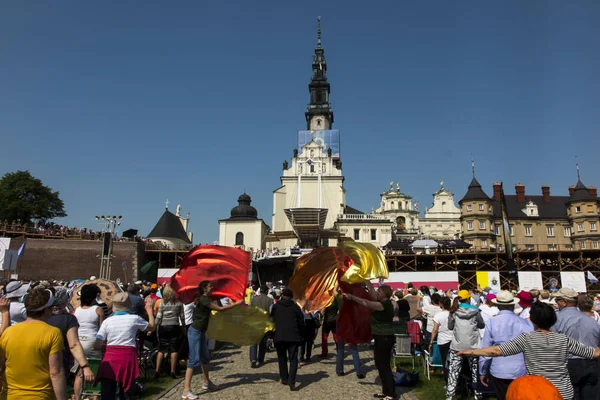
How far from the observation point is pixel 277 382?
29.8 feet

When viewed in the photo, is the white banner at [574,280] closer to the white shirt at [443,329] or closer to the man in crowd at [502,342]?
the white shirt at [443,329]

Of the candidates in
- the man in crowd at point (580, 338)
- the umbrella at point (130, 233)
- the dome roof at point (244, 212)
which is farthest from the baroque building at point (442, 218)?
the man in crowd at point (580, 338)

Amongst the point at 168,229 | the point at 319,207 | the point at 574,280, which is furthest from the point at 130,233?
the point at 574,280

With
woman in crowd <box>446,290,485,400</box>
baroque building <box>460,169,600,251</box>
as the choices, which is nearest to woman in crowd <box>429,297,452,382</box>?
woman in crowd <box>446,290,485,400</box>

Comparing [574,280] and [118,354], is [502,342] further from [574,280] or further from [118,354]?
[574,280]

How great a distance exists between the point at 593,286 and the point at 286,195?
39446 mm

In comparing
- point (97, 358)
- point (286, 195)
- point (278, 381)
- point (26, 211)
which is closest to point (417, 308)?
point (278, 381)

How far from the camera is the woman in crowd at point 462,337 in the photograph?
744cm

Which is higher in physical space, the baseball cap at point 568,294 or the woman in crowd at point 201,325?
the baseball cap at point 568,294

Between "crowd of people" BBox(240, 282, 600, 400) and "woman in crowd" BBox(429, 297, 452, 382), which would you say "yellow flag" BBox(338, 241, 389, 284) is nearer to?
"crowd of people" BBox(240, 282, 600, 400)

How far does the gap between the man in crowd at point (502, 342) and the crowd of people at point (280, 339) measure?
13mm

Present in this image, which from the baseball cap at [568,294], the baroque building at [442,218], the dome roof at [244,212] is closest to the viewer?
the baseball cap at [568,294]

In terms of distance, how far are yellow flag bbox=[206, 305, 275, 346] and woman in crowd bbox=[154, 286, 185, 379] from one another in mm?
1596

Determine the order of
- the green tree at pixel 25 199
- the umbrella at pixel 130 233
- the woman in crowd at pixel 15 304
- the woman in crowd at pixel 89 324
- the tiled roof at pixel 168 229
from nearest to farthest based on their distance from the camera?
the woman in crowd at pixel 89 324, the woman in crowd at pixel 15 304, the umbrella at pixel 130 233, the green tree at pixel 25 199, the tiled roof at pixel 168 229
